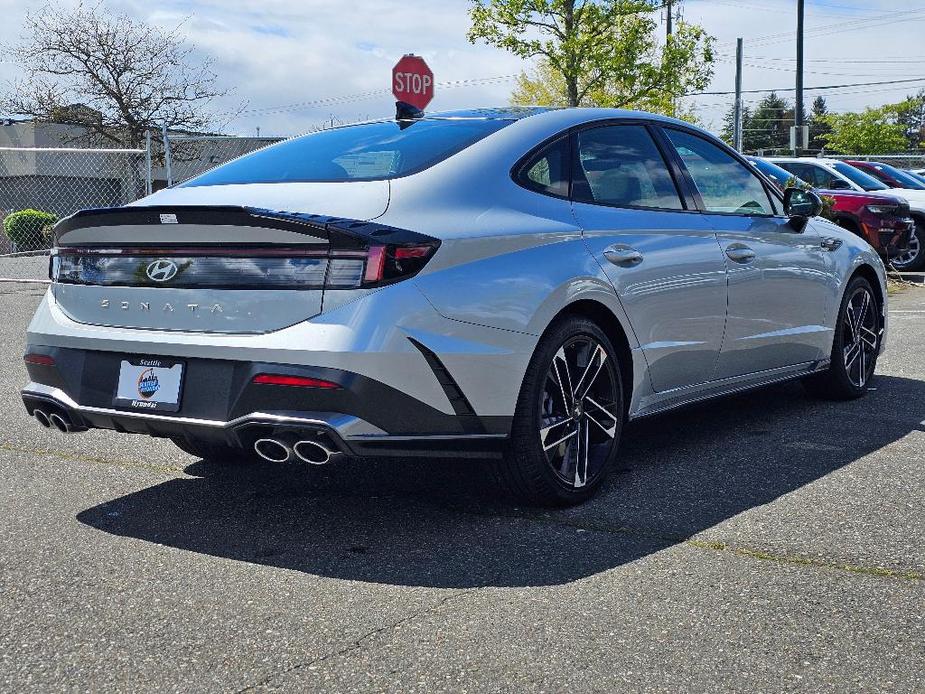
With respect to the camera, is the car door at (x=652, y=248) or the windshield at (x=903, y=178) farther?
the windshield at (x=903, y=178)

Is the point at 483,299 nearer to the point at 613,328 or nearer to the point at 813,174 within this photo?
the point at 613,328

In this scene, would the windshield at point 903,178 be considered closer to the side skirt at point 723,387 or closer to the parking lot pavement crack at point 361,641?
the side skirt at point 723,387

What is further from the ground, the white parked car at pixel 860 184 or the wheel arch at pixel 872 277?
the white parked car at pixel 860 184

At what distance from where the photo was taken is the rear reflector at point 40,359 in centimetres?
427

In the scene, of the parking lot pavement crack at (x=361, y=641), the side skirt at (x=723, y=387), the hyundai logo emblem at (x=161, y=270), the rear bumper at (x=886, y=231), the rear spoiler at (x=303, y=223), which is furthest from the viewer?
the rear bumper at (x=886, y=231)

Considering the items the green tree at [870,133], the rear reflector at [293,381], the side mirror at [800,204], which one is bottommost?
the rear reflector at [293,381]

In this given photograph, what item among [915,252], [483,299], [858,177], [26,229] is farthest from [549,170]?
[26,229]

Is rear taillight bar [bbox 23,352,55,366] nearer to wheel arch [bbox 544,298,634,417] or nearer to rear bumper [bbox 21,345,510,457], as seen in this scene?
rear bumper [bbox 21,345,510,457]

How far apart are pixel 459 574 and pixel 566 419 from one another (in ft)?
3.05

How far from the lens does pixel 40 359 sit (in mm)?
4324

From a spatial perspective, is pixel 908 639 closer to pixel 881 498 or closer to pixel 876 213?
pixel 881 498

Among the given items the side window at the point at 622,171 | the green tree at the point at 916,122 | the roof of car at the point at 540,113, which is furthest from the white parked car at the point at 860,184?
the green tree at the point at 916,122

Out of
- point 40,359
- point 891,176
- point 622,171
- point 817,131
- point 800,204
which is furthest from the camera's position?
point 817,131

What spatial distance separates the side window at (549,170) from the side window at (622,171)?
0.21 ft
